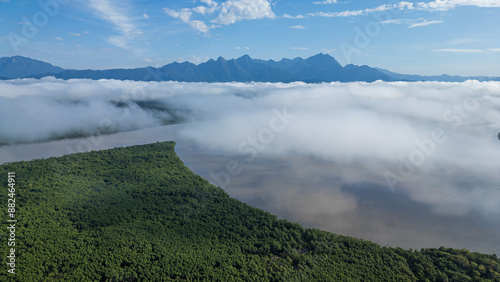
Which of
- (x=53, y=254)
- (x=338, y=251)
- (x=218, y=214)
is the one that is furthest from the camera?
(x=218, y=214)

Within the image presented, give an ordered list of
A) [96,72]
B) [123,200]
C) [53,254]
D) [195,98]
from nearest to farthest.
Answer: [53,254] → [123,200] → [195,98] → [96,72]

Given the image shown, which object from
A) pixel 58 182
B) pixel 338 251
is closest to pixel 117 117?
pixel 58 182

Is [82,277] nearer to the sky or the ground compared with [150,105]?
nearer to the ground

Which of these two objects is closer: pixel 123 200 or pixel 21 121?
pixel 123 200

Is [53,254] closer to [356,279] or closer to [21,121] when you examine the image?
[356,279]

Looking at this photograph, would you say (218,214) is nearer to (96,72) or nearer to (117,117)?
(117,117)

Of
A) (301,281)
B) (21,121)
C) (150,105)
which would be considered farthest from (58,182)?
(150,105)

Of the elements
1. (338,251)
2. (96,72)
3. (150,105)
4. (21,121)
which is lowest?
(338,251)
